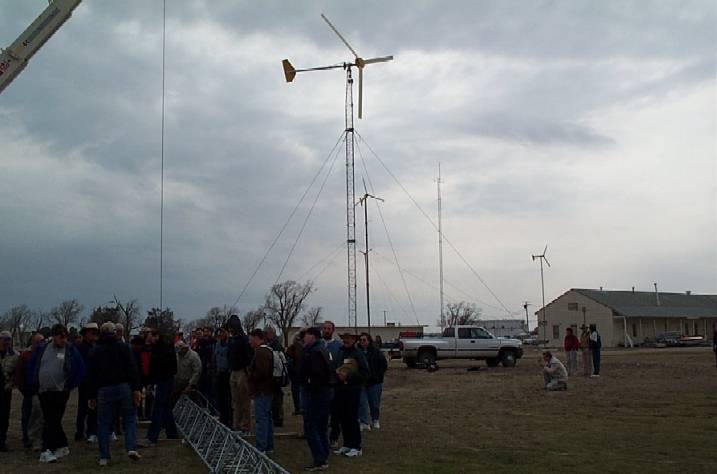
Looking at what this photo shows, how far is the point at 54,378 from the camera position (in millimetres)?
9875

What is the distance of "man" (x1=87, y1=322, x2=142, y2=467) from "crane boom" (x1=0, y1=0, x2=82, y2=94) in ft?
25.6

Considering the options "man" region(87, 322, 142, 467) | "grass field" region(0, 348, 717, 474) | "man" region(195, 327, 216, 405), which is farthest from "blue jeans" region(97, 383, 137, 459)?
"man" region(195, 327, 216, 405)

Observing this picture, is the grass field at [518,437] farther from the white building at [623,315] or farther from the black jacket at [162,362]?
the white building at [623,315]

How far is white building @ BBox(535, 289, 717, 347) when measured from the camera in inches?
2694

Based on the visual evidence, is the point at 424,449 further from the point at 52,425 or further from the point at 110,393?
the point at 52,425

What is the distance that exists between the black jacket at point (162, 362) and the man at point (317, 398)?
10.2 feet

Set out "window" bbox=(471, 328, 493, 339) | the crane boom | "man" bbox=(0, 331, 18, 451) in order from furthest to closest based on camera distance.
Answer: "window" bbox=(471, 328, 493, 339) < the crane boom < "man" bbox=(0, 331, 18, 451)

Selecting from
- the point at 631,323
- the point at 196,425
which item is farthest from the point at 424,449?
the point at 631,323

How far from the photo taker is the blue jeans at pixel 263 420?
9867 millimetres

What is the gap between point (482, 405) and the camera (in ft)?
55.3

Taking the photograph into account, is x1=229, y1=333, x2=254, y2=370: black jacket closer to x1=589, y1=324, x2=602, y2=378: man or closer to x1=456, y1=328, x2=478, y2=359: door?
x1=589, y1=324, x2=602, y2=378: man

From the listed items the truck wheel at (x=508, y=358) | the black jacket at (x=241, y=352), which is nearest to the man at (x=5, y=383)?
the black jacket at (x=241, y=352)

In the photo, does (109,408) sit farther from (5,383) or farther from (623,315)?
(623,315)

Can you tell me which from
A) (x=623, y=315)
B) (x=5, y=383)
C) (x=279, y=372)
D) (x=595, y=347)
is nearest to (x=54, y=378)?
(x=5, y=383)
